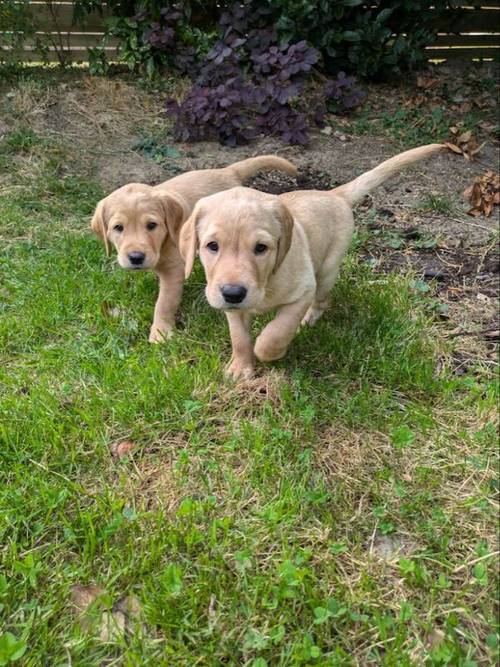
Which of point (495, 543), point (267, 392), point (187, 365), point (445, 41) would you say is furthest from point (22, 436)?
point (445, 41)

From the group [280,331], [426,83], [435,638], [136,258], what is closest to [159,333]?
[136,258]

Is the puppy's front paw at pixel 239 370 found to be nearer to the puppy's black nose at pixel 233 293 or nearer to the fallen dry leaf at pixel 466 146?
the puppy's black nose at pixel 233 293

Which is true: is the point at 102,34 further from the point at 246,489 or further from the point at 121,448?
the point at 246,489

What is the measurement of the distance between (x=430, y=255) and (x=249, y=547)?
2.77 meters

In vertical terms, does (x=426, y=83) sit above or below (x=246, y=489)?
above

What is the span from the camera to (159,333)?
138 inches

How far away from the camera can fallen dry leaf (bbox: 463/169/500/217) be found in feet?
15.8

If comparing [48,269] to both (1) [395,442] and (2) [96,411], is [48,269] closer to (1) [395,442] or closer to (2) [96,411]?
(2) [96,411]

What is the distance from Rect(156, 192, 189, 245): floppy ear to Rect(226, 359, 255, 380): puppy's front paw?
890 mm

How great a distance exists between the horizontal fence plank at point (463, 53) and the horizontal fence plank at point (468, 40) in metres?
0.06

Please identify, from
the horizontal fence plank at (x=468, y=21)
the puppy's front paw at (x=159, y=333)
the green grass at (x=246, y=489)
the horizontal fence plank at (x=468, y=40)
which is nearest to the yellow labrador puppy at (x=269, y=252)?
the green grass at (x=246, y=489)

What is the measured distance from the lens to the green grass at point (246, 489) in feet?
6.48

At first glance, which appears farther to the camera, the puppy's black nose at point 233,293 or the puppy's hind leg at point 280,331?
the puppy's hind leg at point 280,331

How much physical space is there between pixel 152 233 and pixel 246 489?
5.54 ft
